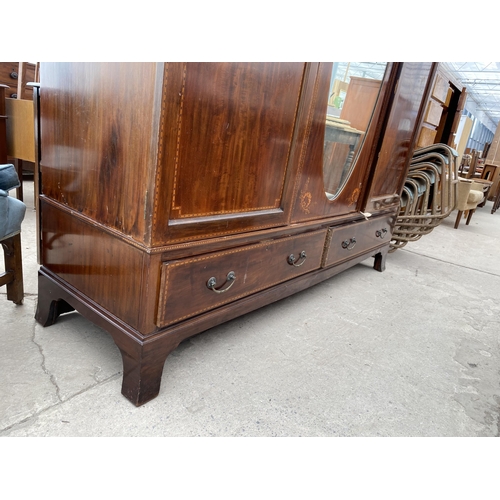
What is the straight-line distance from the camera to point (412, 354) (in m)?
1.52

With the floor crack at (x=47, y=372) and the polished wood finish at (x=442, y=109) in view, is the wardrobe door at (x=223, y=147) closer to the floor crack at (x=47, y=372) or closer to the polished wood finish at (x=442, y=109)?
the floor crack at (x=47, y=372)

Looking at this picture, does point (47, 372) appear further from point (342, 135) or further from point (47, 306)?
point (342, 135)

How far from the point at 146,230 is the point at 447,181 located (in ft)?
7.62

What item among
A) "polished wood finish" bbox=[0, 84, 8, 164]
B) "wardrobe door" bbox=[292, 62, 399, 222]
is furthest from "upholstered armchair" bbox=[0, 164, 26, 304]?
"polished wood finish" bbox=[0, 84, 8, 164]

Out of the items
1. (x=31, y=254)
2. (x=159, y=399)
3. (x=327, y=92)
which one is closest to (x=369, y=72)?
(x=327, y=92)

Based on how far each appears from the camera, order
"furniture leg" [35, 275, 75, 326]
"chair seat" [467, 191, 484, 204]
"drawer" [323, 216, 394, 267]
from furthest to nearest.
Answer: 1. "chair seat" [467, 191, 484, 204]
2. "drawer" [323, 216, 394, 267]
3. "furniture leg" [35, 275, 75, 326]

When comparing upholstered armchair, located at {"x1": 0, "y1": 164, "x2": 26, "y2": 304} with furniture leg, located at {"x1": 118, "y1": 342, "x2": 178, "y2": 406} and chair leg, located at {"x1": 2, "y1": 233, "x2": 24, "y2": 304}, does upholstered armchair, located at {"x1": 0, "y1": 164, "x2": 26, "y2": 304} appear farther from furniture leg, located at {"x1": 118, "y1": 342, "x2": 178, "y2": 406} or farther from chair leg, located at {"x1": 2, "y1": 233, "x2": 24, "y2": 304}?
furniture leg, located at {"x1": 118, "y1": 342, "x2": 178, "y2": 406}

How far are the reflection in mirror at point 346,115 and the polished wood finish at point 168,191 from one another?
0.08 metres

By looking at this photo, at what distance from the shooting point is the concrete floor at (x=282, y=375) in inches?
38.7

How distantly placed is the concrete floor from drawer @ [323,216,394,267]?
0.25m

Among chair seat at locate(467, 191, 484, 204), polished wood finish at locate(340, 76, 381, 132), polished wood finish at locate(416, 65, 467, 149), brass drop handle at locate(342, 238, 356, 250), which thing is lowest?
brass drop handle at locate(342, 238, 356, 250)

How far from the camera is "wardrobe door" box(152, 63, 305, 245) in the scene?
2.81 feet

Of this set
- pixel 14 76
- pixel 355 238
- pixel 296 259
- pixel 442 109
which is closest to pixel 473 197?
pixel 442 109

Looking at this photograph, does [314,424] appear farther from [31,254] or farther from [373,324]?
[31,254]
